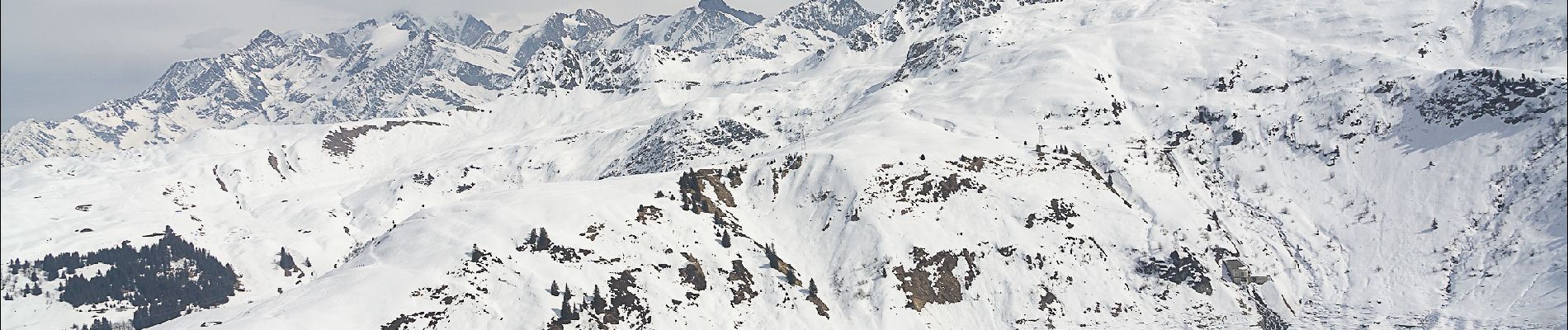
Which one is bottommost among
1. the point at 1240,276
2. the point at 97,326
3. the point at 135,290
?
the point at 1240,276

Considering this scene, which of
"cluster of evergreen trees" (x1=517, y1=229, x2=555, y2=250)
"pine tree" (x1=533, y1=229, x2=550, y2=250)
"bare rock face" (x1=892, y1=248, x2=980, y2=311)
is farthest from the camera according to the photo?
"bare rock face" (x1=892, y1=248, x2=980, y2=311)

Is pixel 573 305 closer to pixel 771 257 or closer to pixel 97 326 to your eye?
pixel 771 257

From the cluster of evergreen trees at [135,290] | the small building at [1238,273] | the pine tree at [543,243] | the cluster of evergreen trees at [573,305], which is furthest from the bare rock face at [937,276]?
the cluster of evergreen trees at [135,290]

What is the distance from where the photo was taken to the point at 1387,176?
10806 centimetres

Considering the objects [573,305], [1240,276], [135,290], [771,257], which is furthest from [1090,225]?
[135,290]

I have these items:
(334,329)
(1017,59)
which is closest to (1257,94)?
(1017,59)

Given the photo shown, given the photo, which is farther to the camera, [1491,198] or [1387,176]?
[1387,176]

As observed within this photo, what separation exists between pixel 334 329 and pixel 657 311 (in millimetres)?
25661

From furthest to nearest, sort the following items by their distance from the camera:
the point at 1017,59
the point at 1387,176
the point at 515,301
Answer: the point at 1017,59 < the point at 1387,176 < the point at 515,301

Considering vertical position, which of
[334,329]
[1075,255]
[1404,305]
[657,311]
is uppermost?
[334,329]

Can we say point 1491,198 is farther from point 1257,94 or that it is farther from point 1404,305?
point 1257,94

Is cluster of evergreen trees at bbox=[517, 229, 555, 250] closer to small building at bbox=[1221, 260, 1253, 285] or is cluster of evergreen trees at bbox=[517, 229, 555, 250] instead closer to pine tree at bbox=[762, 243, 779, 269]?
pine tree at bbox=[762, 243, 779, 269]

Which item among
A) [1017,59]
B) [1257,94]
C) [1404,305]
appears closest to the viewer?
[1404,305]

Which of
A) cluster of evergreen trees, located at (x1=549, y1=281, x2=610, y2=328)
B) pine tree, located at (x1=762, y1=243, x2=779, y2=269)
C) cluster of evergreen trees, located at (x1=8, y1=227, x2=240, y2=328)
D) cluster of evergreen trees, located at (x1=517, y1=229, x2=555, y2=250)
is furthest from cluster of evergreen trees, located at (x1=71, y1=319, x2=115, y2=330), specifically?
pine tree, located at (x1=762, y1=243, x2=779, y2=269)
